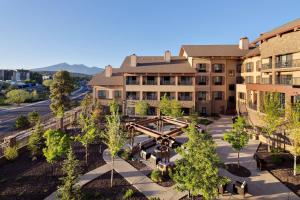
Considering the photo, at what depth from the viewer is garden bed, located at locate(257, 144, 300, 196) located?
15781 millimetres

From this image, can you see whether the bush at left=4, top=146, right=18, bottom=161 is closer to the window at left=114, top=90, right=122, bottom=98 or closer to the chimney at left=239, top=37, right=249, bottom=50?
the window at left=114, top=90, right=122, bottom=98

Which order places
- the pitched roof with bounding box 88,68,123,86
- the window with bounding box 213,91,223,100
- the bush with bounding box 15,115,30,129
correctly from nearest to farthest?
the bush with bounding box 15,115,30,129 < the pitched roof with bounding box 88,68,123,86 < the window with bounding box 213,91,223,100

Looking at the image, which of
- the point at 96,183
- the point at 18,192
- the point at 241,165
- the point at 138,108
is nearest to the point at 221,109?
the point at 138,108

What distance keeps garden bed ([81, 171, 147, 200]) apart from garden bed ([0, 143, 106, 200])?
7.62 feet

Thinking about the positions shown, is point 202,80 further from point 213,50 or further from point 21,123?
point 21,123

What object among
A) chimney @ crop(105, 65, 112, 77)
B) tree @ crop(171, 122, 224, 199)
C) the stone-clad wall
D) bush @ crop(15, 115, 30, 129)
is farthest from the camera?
chimney @ crop(105, 65, 112, 77)

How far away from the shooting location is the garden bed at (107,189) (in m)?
13.7

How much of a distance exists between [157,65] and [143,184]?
105ft

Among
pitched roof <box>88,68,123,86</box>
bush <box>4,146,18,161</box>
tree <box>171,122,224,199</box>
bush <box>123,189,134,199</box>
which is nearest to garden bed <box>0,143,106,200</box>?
bush <box>4,146,18,161</box>

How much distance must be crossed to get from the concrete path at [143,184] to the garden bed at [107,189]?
0.50m

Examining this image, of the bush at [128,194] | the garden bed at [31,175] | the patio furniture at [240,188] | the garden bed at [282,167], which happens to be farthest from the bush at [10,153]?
the garden bed at [282,167]

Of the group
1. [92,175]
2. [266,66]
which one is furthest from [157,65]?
[92,175]

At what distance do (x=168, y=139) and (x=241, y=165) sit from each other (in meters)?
7.51

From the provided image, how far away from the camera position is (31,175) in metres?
16.3
